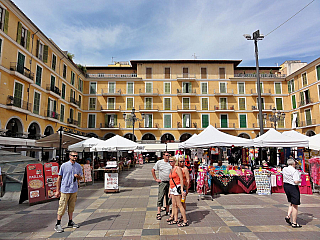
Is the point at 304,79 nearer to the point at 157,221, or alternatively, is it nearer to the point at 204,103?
the point at 204,103

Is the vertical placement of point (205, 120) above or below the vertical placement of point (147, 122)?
above

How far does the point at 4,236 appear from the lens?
14.9ft

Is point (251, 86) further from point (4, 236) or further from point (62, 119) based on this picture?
point (4, 236)

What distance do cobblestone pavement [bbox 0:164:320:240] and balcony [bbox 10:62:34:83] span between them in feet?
46.8

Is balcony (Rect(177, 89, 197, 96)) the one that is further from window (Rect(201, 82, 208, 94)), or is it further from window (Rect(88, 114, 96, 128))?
window (Rect(88, 114, 96, 128))

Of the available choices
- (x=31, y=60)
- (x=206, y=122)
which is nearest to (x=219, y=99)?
(x=206, y=122)

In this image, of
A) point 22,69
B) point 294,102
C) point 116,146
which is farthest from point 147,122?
point 116,146

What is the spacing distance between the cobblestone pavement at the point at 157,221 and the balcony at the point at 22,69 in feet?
46.8

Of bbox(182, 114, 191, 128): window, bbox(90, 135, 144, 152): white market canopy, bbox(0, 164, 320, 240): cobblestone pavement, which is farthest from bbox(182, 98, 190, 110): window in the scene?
bbox(0, 164, 320, 240): cobblestone pavement

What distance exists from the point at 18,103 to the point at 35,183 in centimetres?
1408

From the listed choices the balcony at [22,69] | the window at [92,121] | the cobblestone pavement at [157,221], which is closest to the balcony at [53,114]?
the balcony at [22,69]

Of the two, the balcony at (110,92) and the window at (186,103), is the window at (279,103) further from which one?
the balcony at (110,92)

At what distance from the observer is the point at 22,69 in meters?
19.2

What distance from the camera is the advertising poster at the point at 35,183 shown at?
7.14 metres
